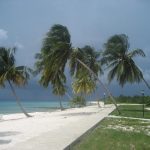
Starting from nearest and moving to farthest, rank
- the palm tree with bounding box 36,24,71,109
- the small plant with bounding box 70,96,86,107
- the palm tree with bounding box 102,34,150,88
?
1. the palm tree with bounding box 36,24,71,109
2. the palm tree with bounding box 102,34,150,88
3. the small plant with bounding box 70,96,86,107

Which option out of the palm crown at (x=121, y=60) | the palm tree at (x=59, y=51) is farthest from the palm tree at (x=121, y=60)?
the palm tree at (x=59, y=51)

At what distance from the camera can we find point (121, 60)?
113 ft

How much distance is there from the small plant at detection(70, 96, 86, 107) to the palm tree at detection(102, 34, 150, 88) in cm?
2238

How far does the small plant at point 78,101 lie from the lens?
57.5 metres

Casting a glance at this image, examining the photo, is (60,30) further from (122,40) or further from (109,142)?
(109,142)

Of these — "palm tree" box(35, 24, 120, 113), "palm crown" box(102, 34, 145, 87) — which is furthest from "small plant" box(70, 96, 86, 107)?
"palm tree" box(35, 24, 120, 113)

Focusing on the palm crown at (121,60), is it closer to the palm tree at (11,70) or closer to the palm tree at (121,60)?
the palm tree at (121,60)

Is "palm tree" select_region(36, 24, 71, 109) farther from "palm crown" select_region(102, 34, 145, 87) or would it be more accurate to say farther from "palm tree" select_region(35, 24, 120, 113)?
"palm crown" select_region(102, 34, 145, 87)

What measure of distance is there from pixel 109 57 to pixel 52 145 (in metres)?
25.3

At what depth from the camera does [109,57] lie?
3519 centimetres

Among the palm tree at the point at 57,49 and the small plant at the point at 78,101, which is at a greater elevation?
the palm tree at the point at 57,49

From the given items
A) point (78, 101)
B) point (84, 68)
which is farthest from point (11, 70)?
point (78, 101)

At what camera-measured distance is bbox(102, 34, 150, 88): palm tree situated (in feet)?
110

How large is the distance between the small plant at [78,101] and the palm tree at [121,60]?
881 inches
